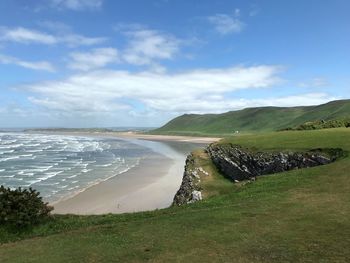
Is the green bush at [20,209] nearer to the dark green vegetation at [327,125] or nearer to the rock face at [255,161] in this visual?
the rock face at [255,161]

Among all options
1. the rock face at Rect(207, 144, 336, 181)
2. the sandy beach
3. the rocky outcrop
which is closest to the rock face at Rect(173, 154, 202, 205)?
the rocky outcrop

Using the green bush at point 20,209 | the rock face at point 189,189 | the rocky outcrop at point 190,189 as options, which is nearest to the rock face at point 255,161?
the rocky outcrop at point 190,189

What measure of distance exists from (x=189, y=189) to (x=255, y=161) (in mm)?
5720

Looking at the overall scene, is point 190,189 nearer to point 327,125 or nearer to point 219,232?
point 219,232

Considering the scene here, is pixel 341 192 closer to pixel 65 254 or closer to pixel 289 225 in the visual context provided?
pixel 289 225

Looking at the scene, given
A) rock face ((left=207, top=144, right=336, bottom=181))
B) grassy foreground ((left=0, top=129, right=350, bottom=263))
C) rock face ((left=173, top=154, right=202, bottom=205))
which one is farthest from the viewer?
rock face ((left=207, top=144, right=336, bottom=181))

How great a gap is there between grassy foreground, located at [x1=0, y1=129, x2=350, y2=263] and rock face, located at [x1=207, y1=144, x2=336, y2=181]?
8.73 m

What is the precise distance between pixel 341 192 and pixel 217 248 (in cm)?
839

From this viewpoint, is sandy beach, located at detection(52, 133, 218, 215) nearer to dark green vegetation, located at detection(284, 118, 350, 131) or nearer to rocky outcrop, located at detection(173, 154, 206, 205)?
rocky outcrop, located at detection(173, 154, 206, 205)

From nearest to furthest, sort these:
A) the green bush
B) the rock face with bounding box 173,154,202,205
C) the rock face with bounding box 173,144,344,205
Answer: the green bush, the rock face with bounding box 173,144,344,205, the rock face with bounding box 173,154,202,205

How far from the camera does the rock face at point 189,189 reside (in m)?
29.3

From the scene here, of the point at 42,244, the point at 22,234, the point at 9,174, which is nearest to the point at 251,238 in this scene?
the point at 42,244

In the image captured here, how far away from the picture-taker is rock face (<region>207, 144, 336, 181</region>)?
29.5 metres

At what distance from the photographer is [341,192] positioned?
17.7 meters
